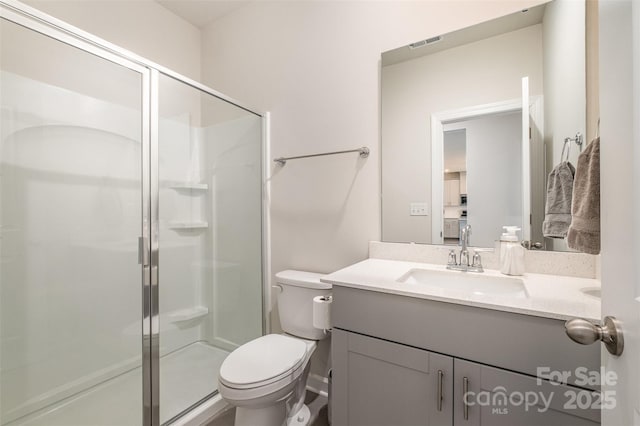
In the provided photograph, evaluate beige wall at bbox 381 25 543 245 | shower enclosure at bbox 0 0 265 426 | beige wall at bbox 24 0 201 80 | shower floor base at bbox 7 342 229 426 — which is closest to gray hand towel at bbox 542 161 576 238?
beige wall at bbox 381 25 543 245

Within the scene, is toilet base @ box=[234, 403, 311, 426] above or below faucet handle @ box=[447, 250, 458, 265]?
below

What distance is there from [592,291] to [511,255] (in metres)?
0.28

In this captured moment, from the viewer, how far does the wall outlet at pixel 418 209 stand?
4.93 feet

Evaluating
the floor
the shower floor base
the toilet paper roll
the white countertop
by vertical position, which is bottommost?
the floor

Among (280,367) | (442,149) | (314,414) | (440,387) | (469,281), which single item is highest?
(442,149)

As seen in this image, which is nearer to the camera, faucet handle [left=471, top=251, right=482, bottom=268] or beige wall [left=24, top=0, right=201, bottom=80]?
faucet handle [left=471, top=251, right=482, bottom=268]

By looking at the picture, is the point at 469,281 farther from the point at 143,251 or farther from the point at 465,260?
the point at 143,251

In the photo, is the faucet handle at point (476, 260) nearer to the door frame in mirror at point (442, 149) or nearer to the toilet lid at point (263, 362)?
the door frame in mirror at point (442, 149)

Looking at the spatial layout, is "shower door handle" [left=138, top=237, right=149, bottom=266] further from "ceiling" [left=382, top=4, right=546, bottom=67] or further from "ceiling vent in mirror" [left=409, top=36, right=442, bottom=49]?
"ceiling vent in mirror" [left=409, top=36, right=442, bottom=49]

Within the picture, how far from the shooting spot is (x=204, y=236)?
6.30 feet

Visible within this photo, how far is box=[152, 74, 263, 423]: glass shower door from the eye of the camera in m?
1.65

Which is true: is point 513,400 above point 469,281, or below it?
below

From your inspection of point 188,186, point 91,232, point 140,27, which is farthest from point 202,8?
point 91,232

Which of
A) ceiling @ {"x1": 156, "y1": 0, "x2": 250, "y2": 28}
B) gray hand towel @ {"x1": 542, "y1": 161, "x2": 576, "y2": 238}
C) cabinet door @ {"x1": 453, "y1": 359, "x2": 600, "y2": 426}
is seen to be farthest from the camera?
ceiling @ {"x1": 156, "y1": 0, "x2": 250, "y2": 28}
